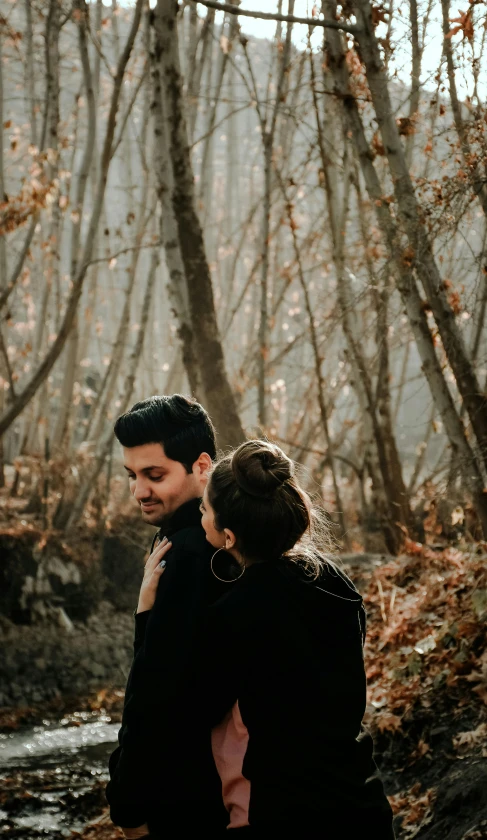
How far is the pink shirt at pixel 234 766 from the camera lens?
2.06 meters

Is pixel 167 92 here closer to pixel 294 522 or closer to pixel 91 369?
pixel 294 522

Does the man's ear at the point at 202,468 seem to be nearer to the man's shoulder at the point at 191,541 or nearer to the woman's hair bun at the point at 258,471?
the man's shoulder at the point at 191,541

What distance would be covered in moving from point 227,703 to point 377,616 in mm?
4466

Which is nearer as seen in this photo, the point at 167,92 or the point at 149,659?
the point at 149,659

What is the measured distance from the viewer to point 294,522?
2193 mm

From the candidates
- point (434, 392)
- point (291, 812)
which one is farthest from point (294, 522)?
point (434, 392)

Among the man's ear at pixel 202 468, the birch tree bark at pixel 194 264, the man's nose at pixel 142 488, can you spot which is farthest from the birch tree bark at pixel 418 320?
the man's nose at pixel 142 488

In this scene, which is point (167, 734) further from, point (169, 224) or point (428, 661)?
point (169, 224)

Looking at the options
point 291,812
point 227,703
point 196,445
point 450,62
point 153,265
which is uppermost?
point 153,265

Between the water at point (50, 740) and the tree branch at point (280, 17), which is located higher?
the tree branch at point (280, 17)

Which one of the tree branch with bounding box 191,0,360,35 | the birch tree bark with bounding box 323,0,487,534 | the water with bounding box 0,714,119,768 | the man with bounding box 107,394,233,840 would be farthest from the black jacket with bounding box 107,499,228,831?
the water with bounding box 0,714,119,768

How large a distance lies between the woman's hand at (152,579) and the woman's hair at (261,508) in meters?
0.23

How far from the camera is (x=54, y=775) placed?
618cm

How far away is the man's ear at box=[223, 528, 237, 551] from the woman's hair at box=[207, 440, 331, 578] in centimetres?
1
